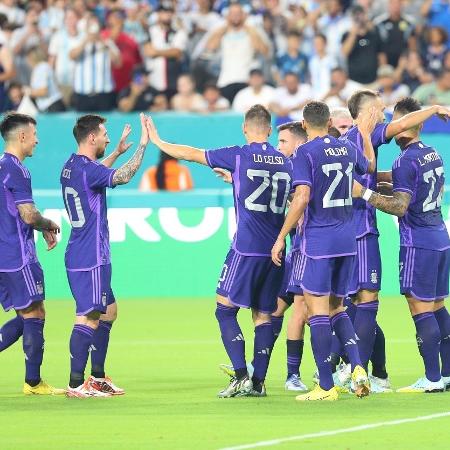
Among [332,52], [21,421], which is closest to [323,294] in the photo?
[21,421]

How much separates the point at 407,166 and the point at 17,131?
3.05 meters

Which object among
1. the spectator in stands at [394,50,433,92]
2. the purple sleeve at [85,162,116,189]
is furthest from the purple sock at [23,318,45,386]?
the spectator in stands at [394,50,433,92]

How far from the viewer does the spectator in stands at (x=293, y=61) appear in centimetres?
2212

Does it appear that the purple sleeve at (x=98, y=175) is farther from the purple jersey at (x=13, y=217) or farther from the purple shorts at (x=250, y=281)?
the purple shorts at (x=250, y=281)

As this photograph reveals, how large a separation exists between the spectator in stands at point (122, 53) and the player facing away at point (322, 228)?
1258 cm

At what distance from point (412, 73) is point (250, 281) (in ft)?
40.1

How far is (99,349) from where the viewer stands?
1073 centimetres

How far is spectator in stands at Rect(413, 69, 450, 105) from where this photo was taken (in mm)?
20984

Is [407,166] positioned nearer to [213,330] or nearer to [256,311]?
[256,311]

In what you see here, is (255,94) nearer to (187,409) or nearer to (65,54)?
(65,54)

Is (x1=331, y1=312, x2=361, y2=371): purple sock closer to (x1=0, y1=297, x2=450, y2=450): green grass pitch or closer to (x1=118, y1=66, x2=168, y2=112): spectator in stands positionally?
(x1=0, y1=297, x2=450, y2=450): green grass pitch

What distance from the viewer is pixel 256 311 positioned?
1042cm

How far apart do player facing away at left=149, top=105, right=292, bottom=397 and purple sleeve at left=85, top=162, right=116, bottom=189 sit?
43 centimetres

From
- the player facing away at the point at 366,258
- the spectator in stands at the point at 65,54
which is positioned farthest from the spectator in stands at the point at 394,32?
the player facing away at the point at 366,258
